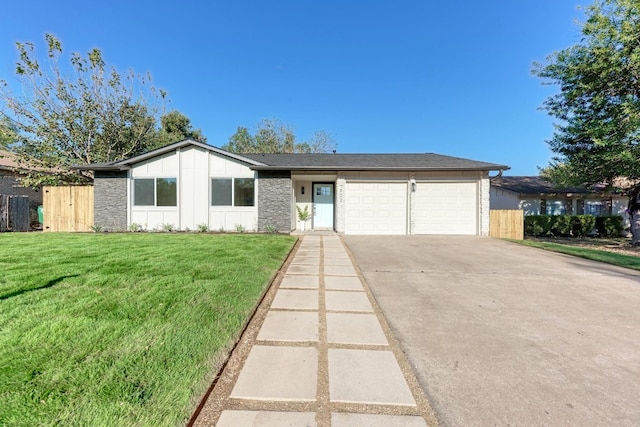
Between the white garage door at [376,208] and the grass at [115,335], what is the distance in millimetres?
6816

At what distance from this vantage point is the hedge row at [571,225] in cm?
1350

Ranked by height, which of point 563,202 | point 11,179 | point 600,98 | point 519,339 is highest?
point 600,98

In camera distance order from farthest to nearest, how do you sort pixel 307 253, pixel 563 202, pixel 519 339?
pixel 563 202 → pixel 307 253 → pixel 519 339

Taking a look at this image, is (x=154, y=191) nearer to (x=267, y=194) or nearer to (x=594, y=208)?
(x=267, y=194)

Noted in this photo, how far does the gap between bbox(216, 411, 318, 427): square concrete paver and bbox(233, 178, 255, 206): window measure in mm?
10057

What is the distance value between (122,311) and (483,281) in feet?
17.9

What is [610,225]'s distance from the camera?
14.2 m

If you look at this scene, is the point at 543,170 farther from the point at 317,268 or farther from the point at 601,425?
the point at 601,425

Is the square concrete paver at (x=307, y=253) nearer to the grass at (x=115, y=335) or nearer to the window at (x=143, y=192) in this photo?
the grass at (x=115, y=335)

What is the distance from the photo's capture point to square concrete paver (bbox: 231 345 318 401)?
1.84m

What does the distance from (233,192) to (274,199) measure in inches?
68.8

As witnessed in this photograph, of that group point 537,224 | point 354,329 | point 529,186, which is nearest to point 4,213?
point 354,329

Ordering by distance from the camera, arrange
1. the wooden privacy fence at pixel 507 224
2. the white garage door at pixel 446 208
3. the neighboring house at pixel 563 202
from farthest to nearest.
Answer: the neighboring house at pixel 563 202
the white garage door at pixel 446 208
the wooden privacy fence at pixel 507 224

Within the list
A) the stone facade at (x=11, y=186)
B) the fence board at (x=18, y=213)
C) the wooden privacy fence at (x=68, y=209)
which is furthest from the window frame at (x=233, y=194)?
the stone facade at (x=11, y=186)
